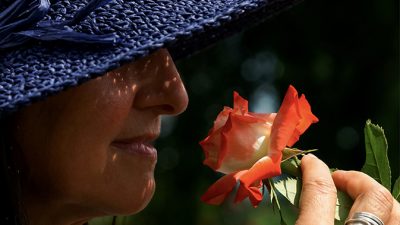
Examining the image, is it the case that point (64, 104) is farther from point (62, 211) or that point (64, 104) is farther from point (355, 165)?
point (355, 165)

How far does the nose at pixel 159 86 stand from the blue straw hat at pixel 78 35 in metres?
0.10

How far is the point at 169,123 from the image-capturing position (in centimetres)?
374

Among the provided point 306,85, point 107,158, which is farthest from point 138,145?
point 306,85

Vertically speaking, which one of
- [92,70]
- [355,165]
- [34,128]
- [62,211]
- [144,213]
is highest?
[92,70]

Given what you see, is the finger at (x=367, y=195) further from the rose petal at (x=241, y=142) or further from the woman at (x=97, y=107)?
the rose petal at (x=241, y=142)

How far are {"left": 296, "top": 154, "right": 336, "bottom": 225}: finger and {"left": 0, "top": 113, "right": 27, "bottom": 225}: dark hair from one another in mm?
421

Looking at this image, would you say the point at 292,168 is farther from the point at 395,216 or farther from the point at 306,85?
the point at 306,85

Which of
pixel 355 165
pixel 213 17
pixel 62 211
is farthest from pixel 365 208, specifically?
pixel 355 165

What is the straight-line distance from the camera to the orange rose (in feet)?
4.04

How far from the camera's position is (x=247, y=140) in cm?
127

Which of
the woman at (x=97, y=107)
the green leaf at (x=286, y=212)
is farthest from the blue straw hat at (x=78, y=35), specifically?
the green leaf at (x=286, y=212)

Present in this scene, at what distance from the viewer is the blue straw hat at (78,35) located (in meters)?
1.10

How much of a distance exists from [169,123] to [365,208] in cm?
255

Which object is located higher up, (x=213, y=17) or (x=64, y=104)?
(x=213, y=17)
